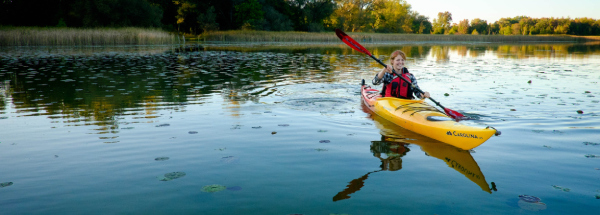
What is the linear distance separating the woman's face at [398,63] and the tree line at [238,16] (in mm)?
41237

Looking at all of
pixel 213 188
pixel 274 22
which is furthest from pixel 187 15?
pixel 213 188

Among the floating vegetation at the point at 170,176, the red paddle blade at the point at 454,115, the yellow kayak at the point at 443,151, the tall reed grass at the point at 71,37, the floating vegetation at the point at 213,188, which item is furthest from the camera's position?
the tall reed grass at the point at 71,37

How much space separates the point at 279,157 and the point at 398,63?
3410 millimetres

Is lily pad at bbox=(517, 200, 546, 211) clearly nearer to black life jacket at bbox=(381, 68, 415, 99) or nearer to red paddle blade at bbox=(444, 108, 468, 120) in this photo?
red paddle blade at bbox=(444, 108, 468, 120)

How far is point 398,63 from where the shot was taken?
6980mm

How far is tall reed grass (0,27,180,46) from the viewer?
27.6 metres

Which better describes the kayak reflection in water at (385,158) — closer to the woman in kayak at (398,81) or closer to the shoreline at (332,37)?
the woman in kayak at (398,81)

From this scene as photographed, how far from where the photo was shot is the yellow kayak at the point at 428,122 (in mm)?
4711

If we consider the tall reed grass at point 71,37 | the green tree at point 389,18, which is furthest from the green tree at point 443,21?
the tall reed grass at point 71,37

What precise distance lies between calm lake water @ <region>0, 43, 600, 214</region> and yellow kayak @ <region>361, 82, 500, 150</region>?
6.0 inches

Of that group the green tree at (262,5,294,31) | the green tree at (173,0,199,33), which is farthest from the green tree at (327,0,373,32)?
the green tree at (173,0,199,33)

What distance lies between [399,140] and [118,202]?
3.61m

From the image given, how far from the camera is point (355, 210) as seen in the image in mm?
3178

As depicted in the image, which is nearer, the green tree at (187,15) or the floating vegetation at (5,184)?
the floating vegetation at (5,184)
